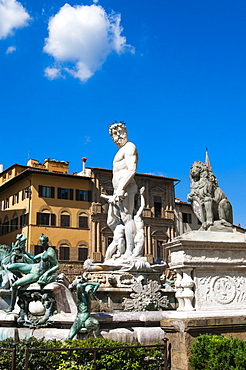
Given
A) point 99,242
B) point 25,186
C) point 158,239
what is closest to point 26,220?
point 25,186

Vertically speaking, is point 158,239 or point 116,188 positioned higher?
point 158,239

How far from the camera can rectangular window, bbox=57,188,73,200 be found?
46.7m

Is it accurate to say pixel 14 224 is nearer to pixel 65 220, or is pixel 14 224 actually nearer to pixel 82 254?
pixel 65 220

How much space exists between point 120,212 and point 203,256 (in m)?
6.12

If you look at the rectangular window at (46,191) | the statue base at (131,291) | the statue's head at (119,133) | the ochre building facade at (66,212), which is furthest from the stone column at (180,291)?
the rectangular window at (46,191)

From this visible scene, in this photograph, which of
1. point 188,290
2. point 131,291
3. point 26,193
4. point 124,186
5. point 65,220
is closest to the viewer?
point 188,290

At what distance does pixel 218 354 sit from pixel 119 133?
856 cm

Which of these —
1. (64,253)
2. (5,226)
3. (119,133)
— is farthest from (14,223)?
(119,133)

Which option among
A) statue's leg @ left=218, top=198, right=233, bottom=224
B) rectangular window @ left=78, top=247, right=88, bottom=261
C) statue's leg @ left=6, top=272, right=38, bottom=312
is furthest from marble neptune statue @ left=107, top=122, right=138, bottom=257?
rectangular window @ left=78, top=247, right=88, bottom=261

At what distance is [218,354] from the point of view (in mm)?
5941

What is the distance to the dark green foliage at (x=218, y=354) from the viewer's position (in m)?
5.81

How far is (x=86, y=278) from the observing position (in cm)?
1191

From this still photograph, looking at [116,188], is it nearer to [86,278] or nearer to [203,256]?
[86,278]

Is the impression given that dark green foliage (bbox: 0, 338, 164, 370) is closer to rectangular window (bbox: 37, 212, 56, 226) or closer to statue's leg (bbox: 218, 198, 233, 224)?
statue's leg (bbox: 218, 198, 233, 224)
